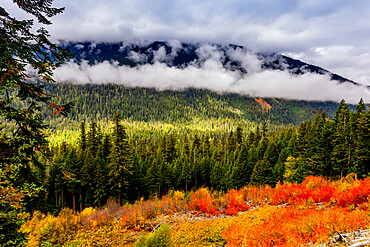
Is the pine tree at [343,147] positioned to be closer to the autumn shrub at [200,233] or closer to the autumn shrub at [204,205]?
the autumn shrub at [204,205]

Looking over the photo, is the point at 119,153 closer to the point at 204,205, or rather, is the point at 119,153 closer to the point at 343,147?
the point at 204,205

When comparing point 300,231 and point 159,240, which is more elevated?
point 159,240

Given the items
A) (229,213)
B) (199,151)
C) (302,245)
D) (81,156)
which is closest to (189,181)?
(199,151)

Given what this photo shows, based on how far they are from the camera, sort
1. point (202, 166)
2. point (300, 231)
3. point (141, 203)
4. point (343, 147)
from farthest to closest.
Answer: point (202, 166)
point (343, 147)
point (141, 203)
point (300, 231)

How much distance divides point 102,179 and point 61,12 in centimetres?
3110

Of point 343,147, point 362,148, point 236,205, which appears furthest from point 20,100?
point 343,147

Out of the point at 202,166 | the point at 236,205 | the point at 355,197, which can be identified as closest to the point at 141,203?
the point at 236,205

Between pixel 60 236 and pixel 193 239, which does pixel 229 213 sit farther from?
pixel 60 236

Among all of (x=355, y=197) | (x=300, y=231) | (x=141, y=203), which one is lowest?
(x=141, y=203)

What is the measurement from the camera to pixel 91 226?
451 inches

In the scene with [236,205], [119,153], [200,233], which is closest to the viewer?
[200,233]

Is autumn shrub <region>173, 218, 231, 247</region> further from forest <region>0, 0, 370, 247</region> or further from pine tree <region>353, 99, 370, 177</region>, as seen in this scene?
pine tree <region>353, 99, 370, 177</region>

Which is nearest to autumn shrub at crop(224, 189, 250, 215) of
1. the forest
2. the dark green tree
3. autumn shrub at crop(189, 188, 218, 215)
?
the forest

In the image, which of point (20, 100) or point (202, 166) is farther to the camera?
point (202, 166)
